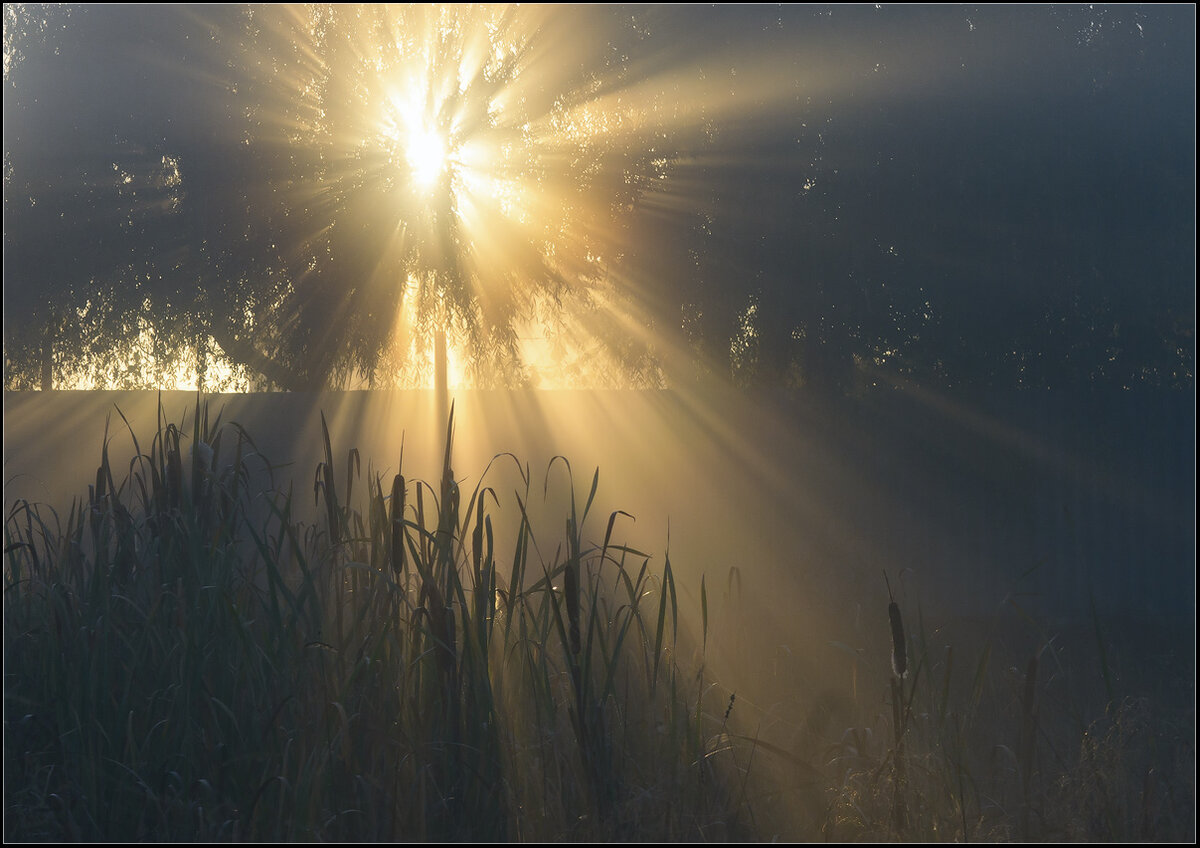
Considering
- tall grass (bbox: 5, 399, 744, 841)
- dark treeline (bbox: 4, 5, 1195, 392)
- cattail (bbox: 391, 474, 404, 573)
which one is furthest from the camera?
dark treeline (bbox: 4, 5, 1195, 392)

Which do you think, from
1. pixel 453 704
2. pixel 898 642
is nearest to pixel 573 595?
pixel 453 704

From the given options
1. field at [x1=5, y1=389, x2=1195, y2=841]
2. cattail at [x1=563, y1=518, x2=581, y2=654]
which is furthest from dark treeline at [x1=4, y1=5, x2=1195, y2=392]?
cattail at [x1=563, y1=518, x2=581, y2=654]

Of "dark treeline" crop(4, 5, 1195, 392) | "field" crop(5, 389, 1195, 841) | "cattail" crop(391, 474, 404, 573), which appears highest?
"dark treeline" crop(4, 5, 1195, 392)

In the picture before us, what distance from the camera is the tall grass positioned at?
2.24 metres

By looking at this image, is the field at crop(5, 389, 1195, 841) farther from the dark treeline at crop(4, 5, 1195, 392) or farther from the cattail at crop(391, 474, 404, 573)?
the dark treeline at crop(4, 5, 1195, 392)

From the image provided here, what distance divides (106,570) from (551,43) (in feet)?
27.4

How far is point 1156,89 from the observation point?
761 cm

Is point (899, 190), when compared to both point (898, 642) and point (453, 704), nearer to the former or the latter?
point (898, 642)

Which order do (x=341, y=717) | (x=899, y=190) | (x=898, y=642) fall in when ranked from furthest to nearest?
(x=899, y=190) → (x=898, y=642) → (x=341, y=717)

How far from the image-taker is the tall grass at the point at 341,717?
2238 millimetres

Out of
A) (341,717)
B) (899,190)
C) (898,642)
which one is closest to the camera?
(341,717)

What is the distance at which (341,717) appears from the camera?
87.9 inches

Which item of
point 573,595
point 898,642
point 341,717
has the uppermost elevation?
point 573,595

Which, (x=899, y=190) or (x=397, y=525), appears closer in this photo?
(x=397, y=525)
